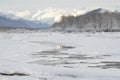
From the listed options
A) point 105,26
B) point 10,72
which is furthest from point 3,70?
point 105,26

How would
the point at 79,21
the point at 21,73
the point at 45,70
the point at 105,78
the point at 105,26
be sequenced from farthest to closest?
the point at 79,21, the point at 105,26, the point at 45,70, the point at 21,73, the point at 105,78

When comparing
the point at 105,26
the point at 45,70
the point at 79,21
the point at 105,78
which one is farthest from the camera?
the point at 79,21

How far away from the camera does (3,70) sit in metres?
22.9

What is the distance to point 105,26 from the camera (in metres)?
180

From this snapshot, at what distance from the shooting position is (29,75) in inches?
851

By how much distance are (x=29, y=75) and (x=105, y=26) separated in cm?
16061

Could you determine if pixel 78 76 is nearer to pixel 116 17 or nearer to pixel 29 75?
pixel 29 75

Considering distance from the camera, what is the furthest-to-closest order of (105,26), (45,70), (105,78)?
(105,26)
(45,70)
(105,78)

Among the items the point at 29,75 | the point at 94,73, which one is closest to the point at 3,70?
the point at 29,75

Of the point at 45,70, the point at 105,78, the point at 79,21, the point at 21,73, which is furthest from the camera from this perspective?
the point at 79,21

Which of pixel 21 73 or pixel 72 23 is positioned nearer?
pixel 21 73

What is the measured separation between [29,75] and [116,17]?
16522cm

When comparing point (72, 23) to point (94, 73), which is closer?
point (94, 73)

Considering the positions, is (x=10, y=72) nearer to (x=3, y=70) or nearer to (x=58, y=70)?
(x=3, y=70)
